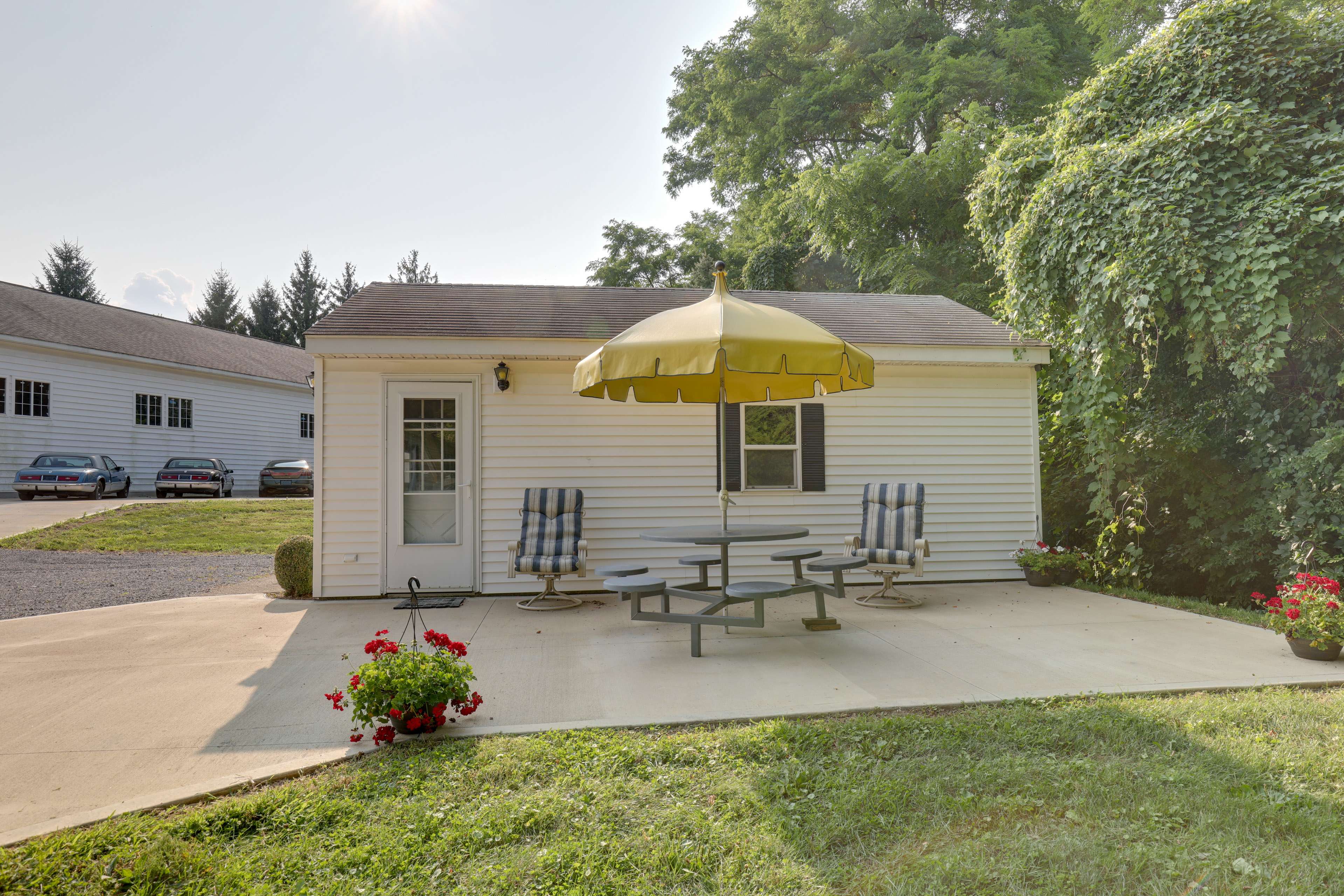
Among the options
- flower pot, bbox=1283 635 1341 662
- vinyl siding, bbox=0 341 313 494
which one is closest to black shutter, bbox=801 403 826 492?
flower pot, bbox=1283 635 1341 662

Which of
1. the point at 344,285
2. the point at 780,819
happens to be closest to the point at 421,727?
the point at 780,819

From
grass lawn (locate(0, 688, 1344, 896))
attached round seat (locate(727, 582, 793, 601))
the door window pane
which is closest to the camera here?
grass lawn (locate(0, 688, 1344, 896))

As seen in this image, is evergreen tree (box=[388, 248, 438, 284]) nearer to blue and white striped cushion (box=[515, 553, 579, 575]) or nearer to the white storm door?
the white storm door

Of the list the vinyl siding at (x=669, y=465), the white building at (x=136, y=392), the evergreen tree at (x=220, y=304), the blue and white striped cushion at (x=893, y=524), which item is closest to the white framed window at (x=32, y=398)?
the white building at (x=136, y=392)

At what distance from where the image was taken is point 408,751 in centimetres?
316

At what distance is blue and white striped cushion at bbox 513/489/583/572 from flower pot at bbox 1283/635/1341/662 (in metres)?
5.25

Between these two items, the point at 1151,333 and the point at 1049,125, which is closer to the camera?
the point at 1151,333

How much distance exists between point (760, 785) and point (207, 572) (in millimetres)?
9169

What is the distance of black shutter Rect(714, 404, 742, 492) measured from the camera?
7473 mm

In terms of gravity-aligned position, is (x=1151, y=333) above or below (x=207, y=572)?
above

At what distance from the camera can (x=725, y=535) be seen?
5074 millimetres

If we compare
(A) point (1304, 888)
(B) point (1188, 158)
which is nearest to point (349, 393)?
(A) point (1304, 888)

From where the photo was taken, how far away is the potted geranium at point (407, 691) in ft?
10.6

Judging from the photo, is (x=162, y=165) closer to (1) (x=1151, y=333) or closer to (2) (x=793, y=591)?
(2) (x=793, y=591)
